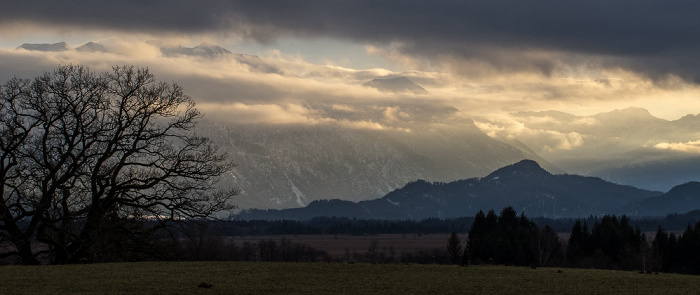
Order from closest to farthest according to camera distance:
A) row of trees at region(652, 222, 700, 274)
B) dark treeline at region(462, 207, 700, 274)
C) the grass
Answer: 1. the grass
2. row of trees at region(652, 222, 700, 274)
3. dark treeline at region(462, 207, 700, 274)

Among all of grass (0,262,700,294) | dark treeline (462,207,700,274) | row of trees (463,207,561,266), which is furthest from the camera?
row of trees (463,207,561,266)

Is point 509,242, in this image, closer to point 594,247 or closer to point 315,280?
point 594,247

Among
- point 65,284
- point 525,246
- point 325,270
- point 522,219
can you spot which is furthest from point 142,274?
point 522,219

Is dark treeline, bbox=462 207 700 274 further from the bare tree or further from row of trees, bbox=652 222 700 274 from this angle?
the bare tree

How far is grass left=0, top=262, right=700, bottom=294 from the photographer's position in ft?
136

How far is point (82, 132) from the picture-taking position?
205ft

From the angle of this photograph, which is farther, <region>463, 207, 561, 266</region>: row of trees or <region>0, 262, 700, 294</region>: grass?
<region>463, 207, 561, 266</region>: row of trees

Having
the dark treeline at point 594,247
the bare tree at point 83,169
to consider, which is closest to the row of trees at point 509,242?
the dark treeline at point 594,247

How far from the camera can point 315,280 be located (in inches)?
1806

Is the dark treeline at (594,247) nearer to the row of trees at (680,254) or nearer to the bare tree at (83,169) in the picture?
the row of trees at (680,254)

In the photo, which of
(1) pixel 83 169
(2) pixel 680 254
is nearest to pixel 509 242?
(2) pixel 680 254

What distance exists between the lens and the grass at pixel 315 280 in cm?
4153

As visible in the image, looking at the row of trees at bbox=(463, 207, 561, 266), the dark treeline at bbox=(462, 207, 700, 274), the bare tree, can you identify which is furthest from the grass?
the row of trees at bbox=(463, 207, 561, 266)

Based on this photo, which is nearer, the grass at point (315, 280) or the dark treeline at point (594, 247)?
→ the grass at point (315, 280)
